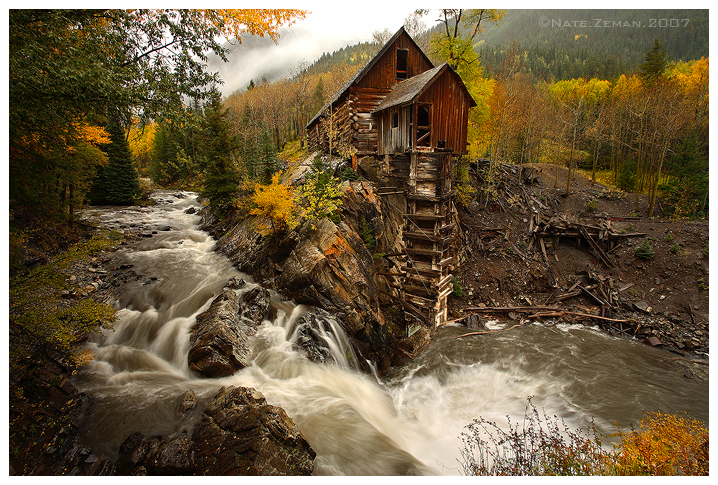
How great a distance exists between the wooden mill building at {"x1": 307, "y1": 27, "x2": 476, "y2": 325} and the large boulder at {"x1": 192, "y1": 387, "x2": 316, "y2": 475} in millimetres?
9860

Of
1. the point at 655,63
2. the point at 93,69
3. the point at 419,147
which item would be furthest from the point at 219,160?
the point at 655,63

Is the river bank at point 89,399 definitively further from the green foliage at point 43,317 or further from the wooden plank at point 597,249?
the wooden plank at point 597,249

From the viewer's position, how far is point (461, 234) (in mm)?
20953

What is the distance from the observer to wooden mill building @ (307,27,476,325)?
590 inches

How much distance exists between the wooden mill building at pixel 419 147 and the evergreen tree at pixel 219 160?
7.40m

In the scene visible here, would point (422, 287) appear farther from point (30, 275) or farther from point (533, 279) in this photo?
point (30, 275)

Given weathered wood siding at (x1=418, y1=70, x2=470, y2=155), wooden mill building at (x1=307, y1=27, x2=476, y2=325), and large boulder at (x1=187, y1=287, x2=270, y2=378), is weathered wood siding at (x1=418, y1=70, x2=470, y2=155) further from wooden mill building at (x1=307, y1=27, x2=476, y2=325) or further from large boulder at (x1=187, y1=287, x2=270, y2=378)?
large boulder at (x1=187, y1=287, x2=270, y2=378)

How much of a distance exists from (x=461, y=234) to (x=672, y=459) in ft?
52.1

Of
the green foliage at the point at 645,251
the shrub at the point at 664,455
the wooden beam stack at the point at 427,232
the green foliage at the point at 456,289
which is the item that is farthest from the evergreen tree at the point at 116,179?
the green foliage at the point at 645,251

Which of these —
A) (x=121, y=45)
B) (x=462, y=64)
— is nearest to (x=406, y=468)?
A: (x=121, y=45)

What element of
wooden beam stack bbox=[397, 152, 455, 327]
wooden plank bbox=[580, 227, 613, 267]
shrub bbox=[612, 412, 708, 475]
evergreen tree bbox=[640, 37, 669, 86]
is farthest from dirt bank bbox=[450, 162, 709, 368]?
evergreen tree bbox=[640, 37, 669, 86]

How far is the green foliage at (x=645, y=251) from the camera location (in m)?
18.3

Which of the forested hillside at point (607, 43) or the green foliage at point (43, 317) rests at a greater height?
Answer: the forested hillside at point (607, 43)

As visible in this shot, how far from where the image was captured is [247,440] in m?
6.13
